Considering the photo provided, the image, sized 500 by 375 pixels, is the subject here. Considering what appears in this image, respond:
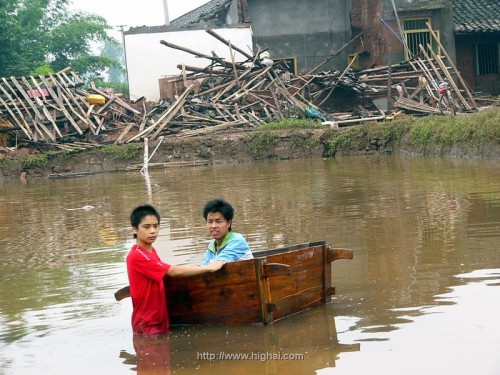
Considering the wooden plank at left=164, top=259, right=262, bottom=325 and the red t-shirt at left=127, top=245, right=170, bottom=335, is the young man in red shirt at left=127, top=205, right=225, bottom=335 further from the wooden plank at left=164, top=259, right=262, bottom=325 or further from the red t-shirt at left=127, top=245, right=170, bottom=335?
the wooden plank at left=164, top=259, right=262, bottom=325

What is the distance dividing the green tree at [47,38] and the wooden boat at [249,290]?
40.2m

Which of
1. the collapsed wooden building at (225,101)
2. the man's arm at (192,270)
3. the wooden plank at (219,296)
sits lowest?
the wooden plank at (219,296)

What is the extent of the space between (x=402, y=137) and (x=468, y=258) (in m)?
16.2

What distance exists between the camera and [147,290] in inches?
313

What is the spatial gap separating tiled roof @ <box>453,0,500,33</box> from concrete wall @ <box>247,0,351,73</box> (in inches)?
166

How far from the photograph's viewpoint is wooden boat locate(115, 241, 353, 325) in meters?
7.89

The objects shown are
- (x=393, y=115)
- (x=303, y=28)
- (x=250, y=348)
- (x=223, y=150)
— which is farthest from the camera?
(x=303, y=28)

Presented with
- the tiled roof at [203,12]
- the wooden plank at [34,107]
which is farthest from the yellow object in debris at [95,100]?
the tiled roof at [203,12]

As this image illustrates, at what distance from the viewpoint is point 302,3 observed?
128 feet

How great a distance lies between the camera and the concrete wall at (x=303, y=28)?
38844mm

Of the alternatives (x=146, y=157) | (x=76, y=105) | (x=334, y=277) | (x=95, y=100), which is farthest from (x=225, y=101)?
(x=334, y=277)

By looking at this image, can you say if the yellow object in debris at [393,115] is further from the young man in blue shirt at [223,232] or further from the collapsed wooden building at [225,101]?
the young man in blue shirt at [223,232]

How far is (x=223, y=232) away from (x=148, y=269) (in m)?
0.75

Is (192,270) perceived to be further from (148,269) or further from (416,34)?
(416,34)
